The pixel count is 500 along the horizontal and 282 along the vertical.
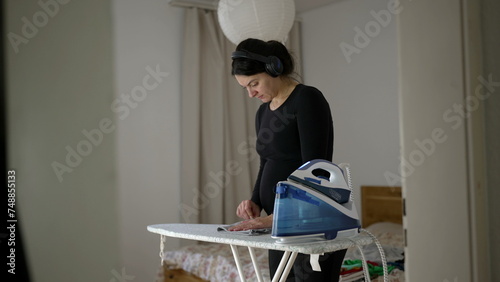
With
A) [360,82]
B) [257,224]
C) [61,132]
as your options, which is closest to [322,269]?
[257,224]

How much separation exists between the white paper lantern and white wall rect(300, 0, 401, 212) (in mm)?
1631

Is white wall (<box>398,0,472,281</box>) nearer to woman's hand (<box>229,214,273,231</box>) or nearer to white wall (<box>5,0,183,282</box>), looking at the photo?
woman's hand (<box>229,214,273,231</box>)

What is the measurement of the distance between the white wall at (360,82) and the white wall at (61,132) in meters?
2.70

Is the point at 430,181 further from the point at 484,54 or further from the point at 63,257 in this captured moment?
the point at 63,257

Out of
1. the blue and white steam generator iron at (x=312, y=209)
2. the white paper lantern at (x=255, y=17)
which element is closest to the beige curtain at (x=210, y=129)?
the white paper lantern at (x=255, y=17)

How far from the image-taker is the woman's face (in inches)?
57.7

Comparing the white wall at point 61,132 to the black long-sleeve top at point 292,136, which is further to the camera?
the white wall at point 61,132

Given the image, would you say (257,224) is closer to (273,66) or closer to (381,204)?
(273,66)

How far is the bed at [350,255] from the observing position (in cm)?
258

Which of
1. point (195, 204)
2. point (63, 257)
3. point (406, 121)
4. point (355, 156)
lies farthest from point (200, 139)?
point (406, 121)

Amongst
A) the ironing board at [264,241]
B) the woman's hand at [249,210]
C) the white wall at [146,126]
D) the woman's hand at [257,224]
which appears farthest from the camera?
the white wall at [146,126]

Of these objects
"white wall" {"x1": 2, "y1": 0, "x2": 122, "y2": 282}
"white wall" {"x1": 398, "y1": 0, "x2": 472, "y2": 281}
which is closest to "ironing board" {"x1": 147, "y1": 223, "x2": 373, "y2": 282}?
"white wall" {"x1": 2, "y1": 0, "x2": 122, "y2": 282}

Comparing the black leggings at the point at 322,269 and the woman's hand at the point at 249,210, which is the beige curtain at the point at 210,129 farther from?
the black leggings at the point at 322,269

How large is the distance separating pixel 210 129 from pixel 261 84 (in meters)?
2.56
